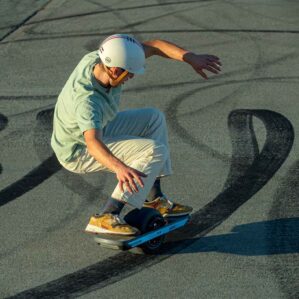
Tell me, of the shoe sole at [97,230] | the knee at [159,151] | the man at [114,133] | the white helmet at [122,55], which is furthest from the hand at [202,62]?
the shoe sole at [97,230]

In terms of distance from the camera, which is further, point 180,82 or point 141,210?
point 180,82

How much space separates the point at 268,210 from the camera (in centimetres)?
719

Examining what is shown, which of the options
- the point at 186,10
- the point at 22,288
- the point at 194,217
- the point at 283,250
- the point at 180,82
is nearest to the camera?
Answer: the point at 22,288

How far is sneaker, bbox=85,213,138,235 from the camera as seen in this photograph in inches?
253

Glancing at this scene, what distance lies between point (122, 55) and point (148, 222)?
123 centimetres

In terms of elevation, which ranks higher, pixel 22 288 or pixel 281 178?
pixel 22 288

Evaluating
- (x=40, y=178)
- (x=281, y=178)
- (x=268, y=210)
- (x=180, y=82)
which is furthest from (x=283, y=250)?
(x=180, y=82)

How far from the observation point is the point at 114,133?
688 cm

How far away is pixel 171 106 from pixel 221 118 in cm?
69

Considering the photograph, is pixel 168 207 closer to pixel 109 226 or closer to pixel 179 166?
pixel 109 226

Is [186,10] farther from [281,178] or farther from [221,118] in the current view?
[281,178]

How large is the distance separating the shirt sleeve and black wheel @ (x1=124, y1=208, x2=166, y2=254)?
78 centimetres

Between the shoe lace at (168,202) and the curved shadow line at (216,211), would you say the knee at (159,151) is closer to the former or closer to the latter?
the shoe lace at (168,202)

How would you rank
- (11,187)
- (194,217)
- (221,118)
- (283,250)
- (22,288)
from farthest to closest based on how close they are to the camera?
(221,118), (11,187), (194,217), (283,250), (22,288)
